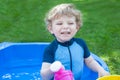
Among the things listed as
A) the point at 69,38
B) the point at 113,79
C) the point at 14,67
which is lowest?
the point at 14,67

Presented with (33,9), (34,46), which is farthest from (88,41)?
(33,9)

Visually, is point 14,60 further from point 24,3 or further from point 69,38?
point 24,3

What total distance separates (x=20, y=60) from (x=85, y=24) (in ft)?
4.26

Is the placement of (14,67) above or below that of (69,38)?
below

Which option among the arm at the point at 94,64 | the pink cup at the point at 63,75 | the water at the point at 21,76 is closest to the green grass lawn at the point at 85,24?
the water at the point at 21,76

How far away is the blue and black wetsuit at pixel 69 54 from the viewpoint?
97.9 inches

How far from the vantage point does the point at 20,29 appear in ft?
14.9

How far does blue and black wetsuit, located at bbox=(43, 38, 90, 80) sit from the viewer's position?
249cm

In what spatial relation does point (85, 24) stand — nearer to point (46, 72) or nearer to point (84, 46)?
point (84, 46)

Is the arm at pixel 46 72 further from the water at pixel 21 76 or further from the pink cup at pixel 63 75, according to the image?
the water at pixel 21 76

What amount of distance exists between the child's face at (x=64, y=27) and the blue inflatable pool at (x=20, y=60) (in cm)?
115

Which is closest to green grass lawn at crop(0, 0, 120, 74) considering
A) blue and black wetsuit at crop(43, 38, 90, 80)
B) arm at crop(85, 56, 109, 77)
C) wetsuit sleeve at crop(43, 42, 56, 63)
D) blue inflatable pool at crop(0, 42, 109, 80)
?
blue inflatable pool at crop(0, 42, 109, 80)

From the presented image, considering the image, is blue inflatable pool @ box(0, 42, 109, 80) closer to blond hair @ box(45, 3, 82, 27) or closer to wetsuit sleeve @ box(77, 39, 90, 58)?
wetsuit sleeve @ box(77, 39, 90, 58)

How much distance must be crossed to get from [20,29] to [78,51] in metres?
2.07
